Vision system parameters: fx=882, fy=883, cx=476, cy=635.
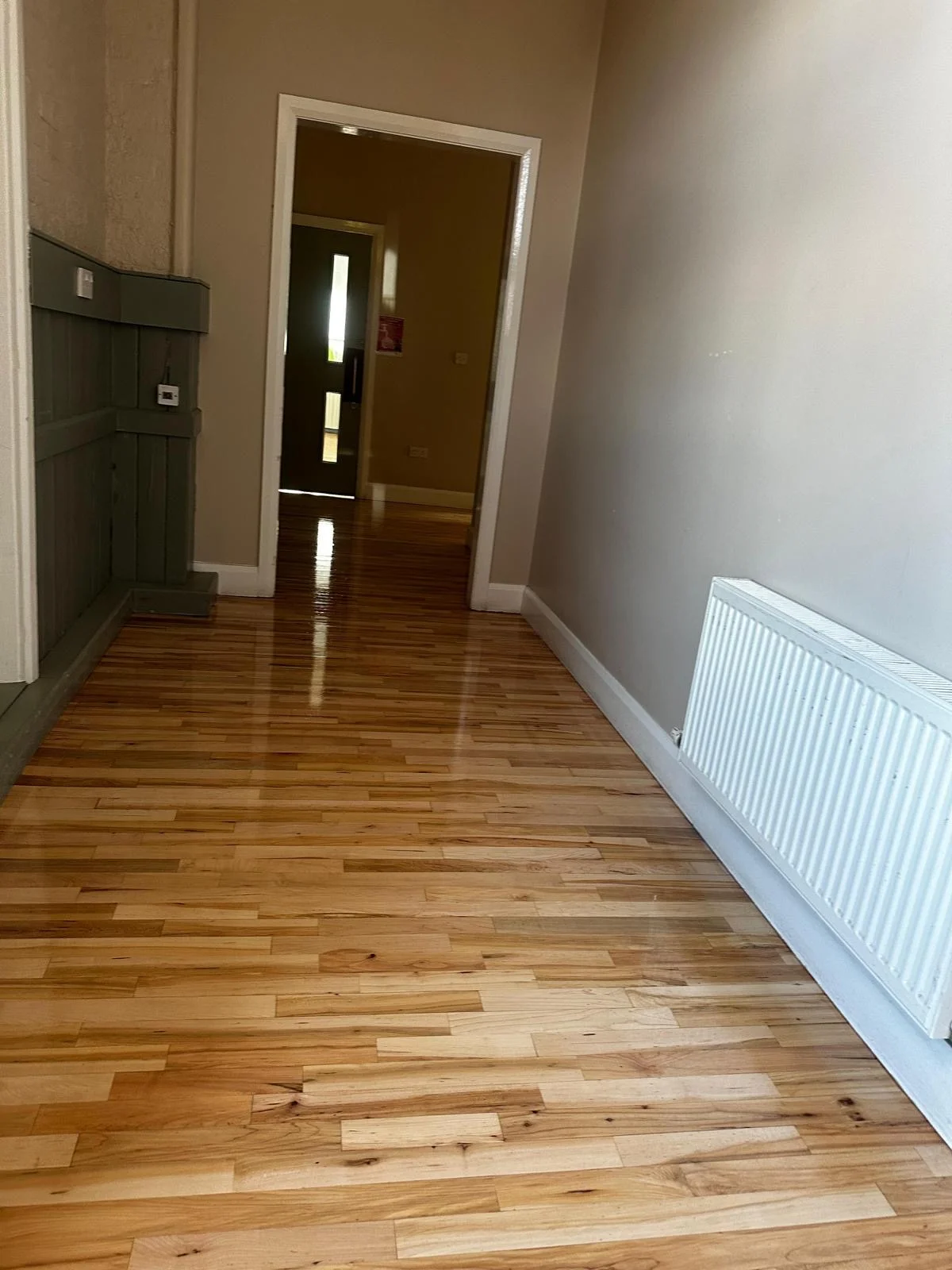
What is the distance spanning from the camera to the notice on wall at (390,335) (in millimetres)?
7863

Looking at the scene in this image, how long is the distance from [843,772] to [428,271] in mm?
7054

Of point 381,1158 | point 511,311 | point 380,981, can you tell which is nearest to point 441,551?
point 511,311

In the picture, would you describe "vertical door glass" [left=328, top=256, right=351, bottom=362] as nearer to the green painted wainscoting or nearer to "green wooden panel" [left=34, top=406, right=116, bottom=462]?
the green painted wainscoting

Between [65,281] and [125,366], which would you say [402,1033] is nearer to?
[65,281]

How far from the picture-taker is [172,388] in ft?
12.6

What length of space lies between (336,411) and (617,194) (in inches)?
180

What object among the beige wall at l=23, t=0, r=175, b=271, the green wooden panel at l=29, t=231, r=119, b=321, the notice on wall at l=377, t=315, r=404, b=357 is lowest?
the green wooden panel at l=29, t=231, r=119, b=321

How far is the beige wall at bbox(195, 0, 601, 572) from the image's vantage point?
3.91 metres

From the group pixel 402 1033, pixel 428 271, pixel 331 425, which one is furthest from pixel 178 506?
pixel 428 271

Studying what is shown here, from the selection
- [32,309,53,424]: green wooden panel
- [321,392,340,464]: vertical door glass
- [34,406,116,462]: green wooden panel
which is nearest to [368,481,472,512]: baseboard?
[321,392,340,464]: vertical door glass

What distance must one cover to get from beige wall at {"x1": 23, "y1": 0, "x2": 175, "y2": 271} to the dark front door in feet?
12.2

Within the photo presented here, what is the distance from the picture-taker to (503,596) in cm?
488

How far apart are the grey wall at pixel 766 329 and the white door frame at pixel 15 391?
2.03 meters

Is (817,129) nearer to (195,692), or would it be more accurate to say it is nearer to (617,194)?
(617,194)
